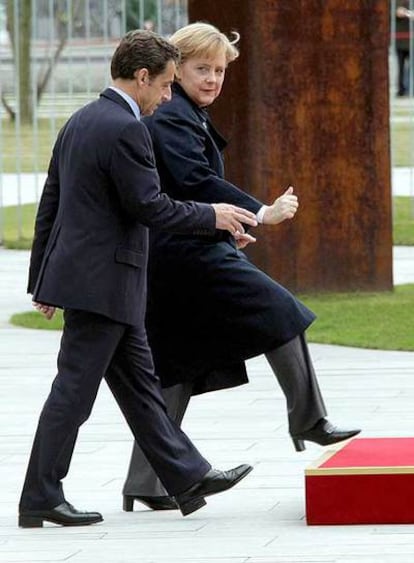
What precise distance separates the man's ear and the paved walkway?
1447 millimetres

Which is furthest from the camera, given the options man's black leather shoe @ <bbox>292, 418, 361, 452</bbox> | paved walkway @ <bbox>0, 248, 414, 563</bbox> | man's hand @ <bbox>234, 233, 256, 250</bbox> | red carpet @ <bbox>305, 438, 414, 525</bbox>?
man's black leather shoe @ <bbox>292, 418, 361, 452</bbox>

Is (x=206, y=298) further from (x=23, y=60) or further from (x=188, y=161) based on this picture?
(x=23, y=60)

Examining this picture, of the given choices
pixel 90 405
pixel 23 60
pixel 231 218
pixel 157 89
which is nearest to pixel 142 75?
pixel 157 89

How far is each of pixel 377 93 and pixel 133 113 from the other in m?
6.90

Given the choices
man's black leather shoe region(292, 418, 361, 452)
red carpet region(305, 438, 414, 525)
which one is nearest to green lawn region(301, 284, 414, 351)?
man's black leather shoe region(292, 418, 361, 452)

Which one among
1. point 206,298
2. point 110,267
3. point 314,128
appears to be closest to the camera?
point 110,267

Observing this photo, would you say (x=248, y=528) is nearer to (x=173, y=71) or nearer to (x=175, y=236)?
(x=175, y=236)

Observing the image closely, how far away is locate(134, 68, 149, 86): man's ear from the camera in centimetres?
628

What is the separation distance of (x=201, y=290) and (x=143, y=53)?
0.88 meters

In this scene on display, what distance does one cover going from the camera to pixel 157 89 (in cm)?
632

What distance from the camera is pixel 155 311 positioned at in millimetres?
6738

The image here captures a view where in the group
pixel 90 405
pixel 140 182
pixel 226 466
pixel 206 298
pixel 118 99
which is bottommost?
pixel 226 466

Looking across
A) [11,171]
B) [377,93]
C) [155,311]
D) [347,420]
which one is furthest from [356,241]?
[11,171]

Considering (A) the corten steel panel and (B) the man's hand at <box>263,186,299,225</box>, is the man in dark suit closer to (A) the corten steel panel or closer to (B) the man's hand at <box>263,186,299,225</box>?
(B) the man's hand at <box>263,186,299,225</box>
